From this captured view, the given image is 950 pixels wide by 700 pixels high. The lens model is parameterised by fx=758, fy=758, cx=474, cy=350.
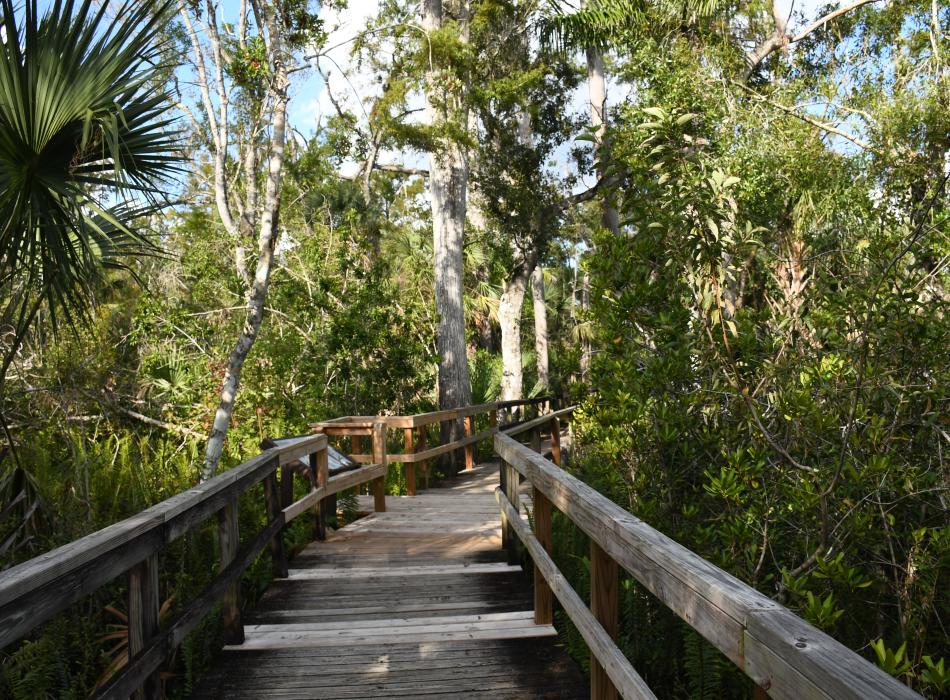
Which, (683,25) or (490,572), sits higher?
(683,25)

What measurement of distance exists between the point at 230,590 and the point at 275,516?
1.15 m

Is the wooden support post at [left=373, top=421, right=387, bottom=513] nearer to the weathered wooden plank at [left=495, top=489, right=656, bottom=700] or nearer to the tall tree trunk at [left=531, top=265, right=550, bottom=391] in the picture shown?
the weathered wooden plank at [left=495, top=489, right=656, bottom=700]

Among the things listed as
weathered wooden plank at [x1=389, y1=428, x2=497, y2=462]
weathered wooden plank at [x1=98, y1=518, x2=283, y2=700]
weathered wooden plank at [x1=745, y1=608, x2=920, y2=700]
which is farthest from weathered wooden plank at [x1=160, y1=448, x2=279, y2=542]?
weathered wooden plank at [x1=389, y1=428, x2=497, y2=462]

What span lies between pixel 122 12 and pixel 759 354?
497 cm

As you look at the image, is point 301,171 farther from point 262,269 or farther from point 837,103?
point 837,103

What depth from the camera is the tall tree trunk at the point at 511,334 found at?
54.6ft

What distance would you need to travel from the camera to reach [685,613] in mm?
1992

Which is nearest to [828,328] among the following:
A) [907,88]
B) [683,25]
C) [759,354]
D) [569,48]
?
[759,354]

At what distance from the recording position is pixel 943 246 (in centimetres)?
479

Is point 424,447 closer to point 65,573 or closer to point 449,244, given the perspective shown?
point 449,244

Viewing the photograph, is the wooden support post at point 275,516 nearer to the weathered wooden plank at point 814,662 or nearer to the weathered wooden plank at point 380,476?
the weathered wooden plank at point 380,476

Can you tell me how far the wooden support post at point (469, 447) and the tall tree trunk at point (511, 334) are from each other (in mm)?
3132

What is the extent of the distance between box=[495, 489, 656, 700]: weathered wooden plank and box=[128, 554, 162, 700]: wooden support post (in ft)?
5.60

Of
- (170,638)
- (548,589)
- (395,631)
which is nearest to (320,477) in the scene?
(395,631)
